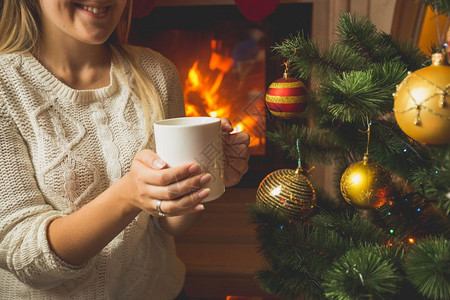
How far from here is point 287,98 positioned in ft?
2.45

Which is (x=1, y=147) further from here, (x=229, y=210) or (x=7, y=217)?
(x=229, y=210)

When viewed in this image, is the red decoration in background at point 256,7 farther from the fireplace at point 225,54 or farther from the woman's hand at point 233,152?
the woman's hand at point 233,152

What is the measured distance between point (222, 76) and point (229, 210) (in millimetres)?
701

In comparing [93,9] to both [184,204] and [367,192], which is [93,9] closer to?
[184,204]

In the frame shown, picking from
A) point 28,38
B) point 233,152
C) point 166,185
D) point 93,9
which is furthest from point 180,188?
point 28,38

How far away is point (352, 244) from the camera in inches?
21.7

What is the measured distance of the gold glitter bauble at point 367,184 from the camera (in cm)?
60

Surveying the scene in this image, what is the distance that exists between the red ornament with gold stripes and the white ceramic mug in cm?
24

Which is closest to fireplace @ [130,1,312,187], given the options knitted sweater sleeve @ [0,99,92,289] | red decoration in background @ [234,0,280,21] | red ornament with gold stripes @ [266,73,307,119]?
red decoration in background @ [234,0,280,21]

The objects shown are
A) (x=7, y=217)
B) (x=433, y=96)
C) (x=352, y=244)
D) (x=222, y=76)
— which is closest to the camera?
(x=433, y=96)

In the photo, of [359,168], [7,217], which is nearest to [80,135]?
[7,217]

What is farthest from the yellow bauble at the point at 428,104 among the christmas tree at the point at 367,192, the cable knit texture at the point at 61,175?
the cable knit texture at the point at 61,175

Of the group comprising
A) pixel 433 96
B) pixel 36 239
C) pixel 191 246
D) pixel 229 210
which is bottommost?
pixel 191 246

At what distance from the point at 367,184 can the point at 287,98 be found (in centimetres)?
23
